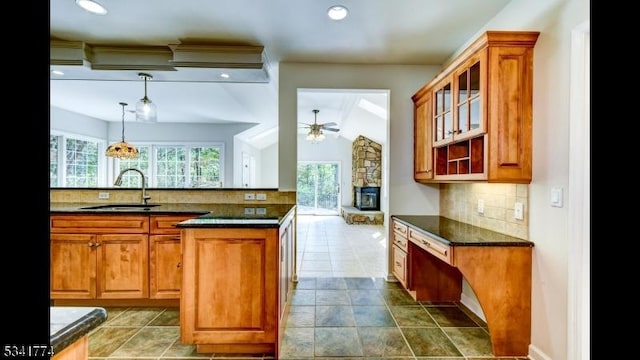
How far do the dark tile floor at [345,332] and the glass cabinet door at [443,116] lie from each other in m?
1.55

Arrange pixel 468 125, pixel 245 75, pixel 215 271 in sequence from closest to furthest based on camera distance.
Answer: pixel 215 271 → pixel 468 125 → pixel 245 75

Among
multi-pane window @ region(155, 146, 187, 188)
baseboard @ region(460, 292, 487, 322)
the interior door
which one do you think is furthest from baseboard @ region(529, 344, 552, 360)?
the interior door

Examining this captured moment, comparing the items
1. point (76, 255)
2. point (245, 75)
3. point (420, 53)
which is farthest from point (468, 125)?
point (76, 255)

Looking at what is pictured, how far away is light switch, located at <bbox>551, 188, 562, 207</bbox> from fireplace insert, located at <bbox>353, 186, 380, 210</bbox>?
7463mm

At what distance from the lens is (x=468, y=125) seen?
93.1 inches

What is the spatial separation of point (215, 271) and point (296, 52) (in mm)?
2316

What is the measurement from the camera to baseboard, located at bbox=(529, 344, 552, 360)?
2017 mm

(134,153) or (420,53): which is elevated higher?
(420,53)

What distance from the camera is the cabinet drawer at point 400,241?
3177 mm

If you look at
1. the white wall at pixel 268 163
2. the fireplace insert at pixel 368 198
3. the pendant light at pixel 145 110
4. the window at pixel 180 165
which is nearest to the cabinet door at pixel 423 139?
the pendant light at pixel 145 110

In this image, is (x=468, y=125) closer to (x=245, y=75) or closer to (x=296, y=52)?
(x=296, y=52)

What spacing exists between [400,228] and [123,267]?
8.58ft

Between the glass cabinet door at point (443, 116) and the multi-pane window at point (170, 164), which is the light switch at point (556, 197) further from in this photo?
the multi-pane window at point (170, 164)

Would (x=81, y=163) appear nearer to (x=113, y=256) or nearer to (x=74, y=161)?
(x=74, y=161)
